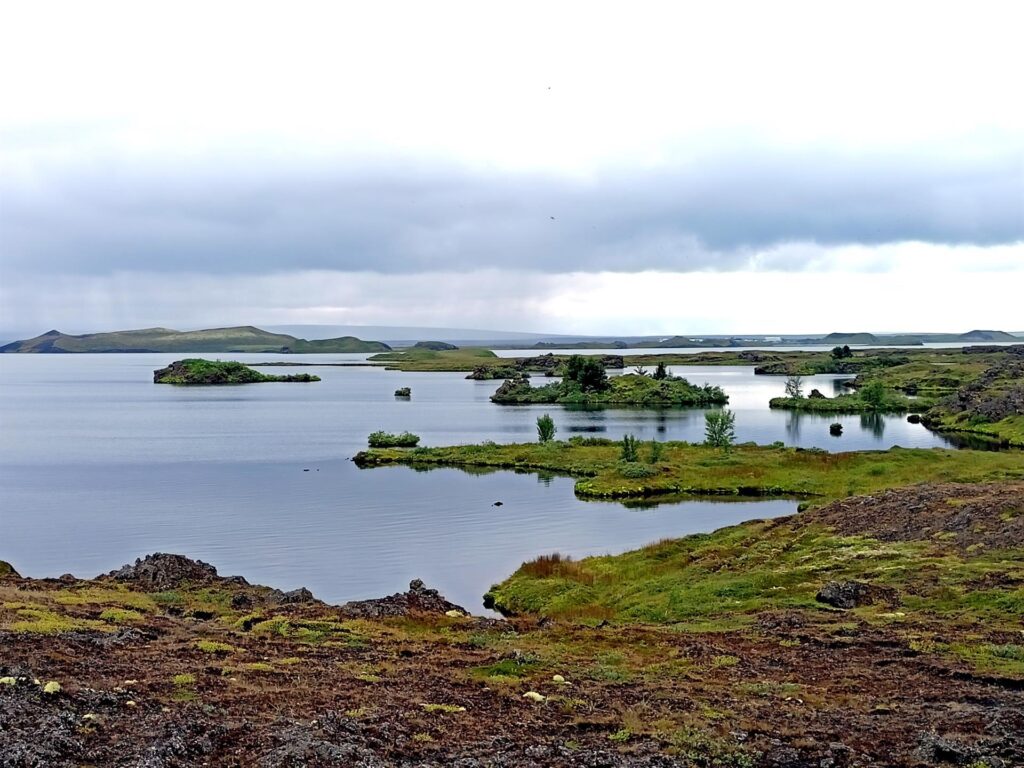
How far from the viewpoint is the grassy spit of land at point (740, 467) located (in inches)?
3174

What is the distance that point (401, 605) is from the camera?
3778 centimetres

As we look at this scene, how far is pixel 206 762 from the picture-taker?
17203 millimetres

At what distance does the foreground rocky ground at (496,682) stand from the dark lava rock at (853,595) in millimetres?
96

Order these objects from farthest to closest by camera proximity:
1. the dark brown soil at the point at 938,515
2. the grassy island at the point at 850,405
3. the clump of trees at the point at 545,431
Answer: the grassy island at the point at 850,405 < the clump of trees at the point at 545,431 < the dark brown soil at the point at 938,515

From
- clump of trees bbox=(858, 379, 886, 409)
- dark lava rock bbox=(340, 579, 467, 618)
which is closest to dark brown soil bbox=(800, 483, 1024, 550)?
dark lava rock bbox=(340, 579, 467, 618)

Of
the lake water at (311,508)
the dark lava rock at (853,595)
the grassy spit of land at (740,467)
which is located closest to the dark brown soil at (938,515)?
the dark lava rock at (853,595)

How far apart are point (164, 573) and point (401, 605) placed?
45.1ft

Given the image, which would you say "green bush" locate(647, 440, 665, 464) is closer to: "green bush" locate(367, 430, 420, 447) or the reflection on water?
"green bush" locate(367, 430, 420, 447)

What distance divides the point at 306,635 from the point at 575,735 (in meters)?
14.0

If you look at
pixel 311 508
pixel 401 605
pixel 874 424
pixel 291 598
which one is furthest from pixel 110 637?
pixel 874 424

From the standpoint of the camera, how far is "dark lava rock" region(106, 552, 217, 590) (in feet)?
139

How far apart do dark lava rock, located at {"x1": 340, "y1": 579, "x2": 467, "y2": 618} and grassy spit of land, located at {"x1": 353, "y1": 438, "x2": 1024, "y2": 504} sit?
147 ft

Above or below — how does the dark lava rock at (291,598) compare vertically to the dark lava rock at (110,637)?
below

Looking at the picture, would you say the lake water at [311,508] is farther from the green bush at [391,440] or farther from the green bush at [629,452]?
the green bush at [629,452]
